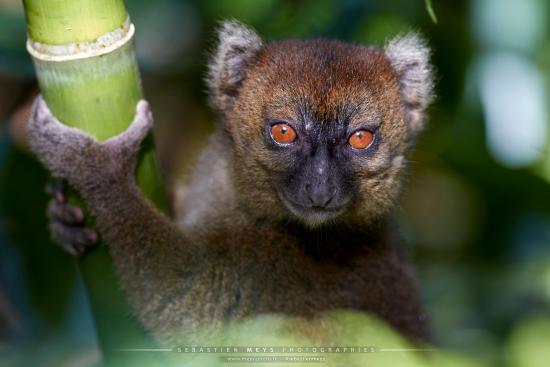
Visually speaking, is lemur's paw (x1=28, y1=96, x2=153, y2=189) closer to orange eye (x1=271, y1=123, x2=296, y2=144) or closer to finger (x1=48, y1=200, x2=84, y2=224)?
finger (x1=48, y1=200, x2=84, y2=224)

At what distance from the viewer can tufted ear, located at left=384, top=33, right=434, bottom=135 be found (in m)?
5.27

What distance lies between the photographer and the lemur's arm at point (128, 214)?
4375mm

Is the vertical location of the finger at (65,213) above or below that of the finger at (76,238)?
above

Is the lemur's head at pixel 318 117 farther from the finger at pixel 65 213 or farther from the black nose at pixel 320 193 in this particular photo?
the finger at pixel 65 213

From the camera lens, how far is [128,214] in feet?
15.2

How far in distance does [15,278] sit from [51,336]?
945 millimetres

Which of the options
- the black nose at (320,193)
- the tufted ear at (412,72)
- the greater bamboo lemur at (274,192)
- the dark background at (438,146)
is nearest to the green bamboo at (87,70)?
the greater bamboo lemur at (274,192)

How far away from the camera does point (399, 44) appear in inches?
209

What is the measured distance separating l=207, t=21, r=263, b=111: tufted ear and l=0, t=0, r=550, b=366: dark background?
0.71 m

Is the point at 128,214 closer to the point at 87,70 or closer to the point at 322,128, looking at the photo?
the point at 87,70

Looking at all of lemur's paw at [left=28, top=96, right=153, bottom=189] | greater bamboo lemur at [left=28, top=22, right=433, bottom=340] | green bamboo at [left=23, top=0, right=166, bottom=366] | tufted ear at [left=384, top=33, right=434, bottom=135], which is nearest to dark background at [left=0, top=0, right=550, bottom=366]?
tufted ear at [left=384, top=33, right=434, bottom=135]

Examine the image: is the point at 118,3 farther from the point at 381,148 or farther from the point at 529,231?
the point at 529,231

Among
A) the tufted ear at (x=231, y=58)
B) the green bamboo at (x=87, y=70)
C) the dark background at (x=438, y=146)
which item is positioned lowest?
the dark background at (x=438, y=146)

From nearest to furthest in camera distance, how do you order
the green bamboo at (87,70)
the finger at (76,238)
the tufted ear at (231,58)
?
1. the green bamboo at (87,70)
2. the finger at (76,238)
3. the tufted ear at (231,58)
